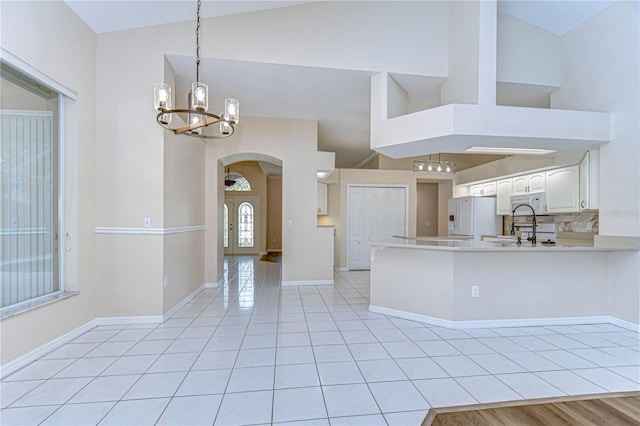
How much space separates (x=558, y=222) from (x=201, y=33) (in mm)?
5977

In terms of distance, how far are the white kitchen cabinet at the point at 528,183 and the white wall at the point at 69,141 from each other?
20.3 ft

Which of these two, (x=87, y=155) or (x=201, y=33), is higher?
(x=201, y=33)

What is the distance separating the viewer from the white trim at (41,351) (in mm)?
2211

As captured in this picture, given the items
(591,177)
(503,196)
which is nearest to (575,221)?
(503,196)

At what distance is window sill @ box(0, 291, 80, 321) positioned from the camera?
220 cm

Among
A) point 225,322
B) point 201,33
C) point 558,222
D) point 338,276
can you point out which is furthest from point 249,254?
point 558,222

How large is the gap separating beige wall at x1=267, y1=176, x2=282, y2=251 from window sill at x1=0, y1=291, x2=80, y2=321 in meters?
7.48

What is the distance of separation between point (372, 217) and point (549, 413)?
5.09 m

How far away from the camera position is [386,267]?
3.76 m

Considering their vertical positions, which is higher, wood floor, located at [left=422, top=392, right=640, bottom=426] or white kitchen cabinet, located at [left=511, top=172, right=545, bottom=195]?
white kitchen cabinet, located at [left=511, top=172, right=545, bottom=195]

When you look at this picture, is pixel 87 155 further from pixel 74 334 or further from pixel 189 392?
pixel 189 392

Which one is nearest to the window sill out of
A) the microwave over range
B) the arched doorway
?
the microwave over range

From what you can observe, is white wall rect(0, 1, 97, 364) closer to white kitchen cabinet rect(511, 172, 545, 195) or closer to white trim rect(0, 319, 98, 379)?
white trim rect(0, 319, 98, 379)

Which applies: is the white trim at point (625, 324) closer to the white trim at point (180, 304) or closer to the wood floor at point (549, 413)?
the wood floor at point (549, 413)
